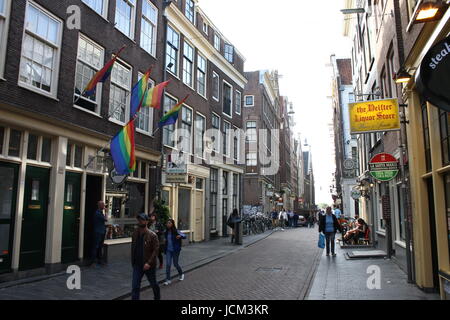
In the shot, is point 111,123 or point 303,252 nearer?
point 111,123

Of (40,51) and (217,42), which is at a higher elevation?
(217,42)

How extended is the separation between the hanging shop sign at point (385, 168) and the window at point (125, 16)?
9527 mm

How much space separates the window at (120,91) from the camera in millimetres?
13117

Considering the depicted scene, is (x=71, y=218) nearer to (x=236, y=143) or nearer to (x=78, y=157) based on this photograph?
(x=78, y=157)

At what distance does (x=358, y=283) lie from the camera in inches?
359

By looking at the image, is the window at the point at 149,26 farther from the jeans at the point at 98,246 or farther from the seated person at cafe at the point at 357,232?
the seated person at cafe at the point at 357,232

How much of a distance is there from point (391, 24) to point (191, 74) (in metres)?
10.8

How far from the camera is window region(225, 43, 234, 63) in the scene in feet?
79.5

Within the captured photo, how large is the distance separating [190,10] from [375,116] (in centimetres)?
1274

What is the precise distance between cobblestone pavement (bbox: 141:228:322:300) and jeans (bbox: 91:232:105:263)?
8.81ft

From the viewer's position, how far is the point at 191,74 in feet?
64.8

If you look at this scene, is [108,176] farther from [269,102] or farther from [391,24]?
[269,102]

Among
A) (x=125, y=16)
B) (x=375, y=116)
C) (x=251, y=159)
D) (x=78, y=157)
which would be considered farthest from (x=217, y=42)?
(x=251, y=159)
